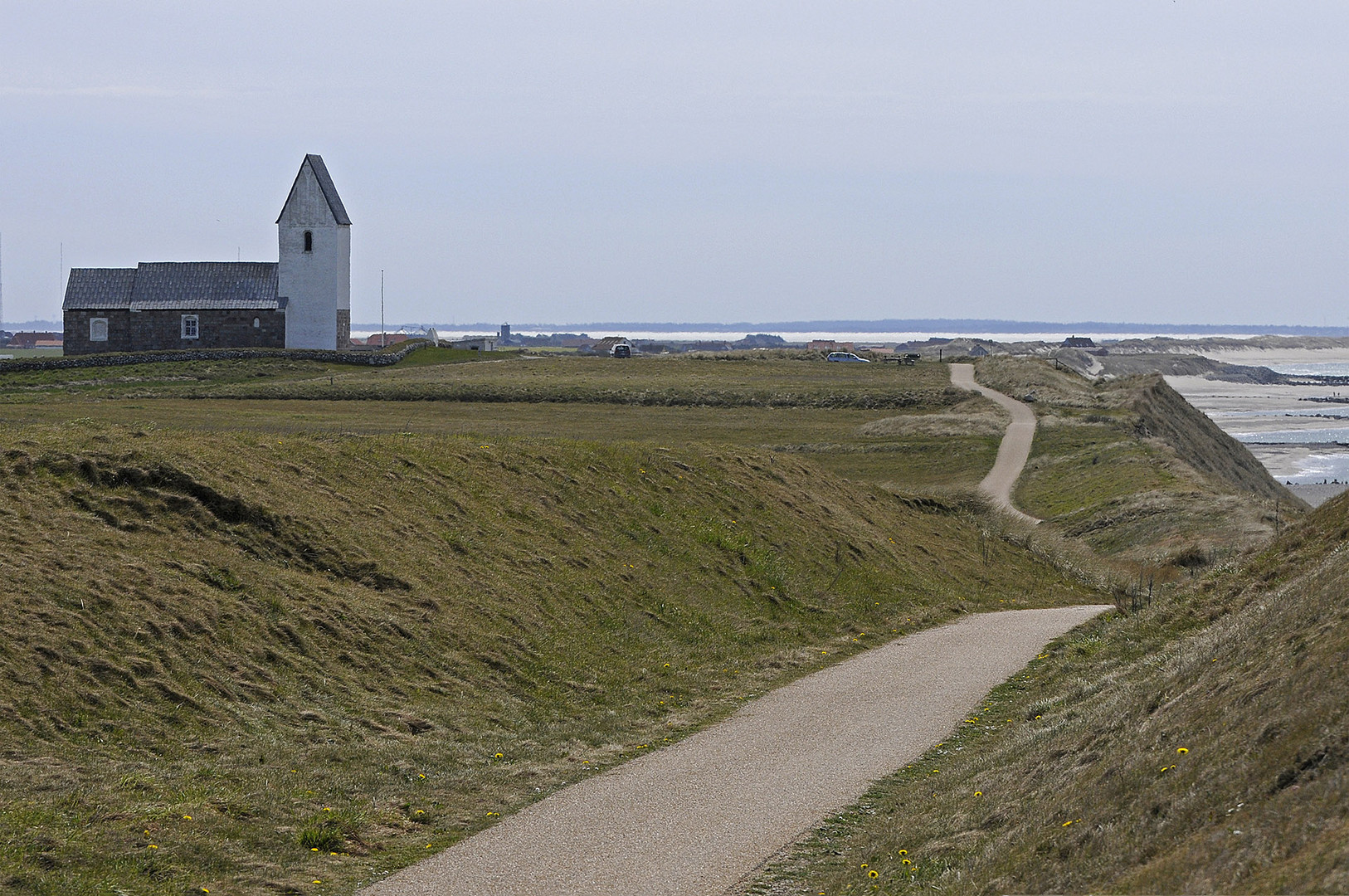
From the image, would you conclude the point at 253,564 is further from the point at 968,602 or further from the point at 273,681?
the point at 968,602

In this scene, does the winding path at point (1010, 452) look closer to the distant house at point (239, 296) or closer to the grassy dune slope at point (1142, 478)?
the grassy dune slope at point (1142, 478)

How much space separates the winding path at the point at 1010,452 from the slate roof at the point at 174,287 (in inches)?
1836

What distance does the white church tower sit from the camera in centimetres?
8519

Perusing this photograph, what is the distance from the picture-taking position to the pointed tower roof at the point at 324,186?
86250mm

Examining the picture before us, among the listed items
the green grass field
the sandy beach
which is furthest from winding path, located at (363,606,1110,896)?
the sandy beach

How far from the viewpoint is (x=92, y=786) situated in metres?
12.1

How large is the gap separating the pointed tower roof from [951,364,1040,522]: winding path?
141 feet

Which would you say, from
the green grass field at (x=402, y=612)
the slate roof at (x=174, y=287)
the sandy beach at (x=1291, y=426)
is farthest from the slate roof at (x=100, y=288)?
the sandy beach at (x=1291, y=426)

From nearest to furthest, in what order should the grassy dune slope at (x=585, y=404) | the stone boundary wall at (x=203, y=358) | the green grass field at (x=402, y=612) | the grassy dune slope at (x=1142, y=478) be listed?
1. the green grass field at (x=402, y=612)
2. the grassy dune slope at (x=1142, y=478)
3. the grassy dune slope at (x=585, y=404)
4. the stone boundary wall at (x=203, y=358)

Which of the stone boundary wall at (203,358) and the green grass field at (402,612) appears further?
the stone boundary wall at (203,358)

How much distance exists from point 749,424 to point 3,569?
46.4 m

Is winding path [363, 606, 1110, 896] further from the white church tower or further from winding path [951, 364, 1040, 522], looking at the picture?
the white church tower

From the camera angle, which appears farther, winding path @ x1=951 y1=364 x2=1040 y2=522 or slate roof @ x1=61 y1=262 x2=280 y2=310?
slate roof @ x1=61 y1=262 x2=280 y2=310

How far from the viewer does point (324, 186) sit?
8681 cm
